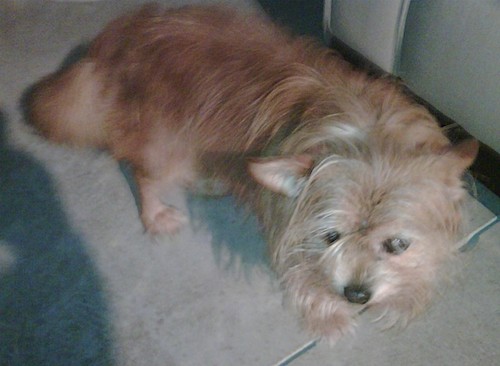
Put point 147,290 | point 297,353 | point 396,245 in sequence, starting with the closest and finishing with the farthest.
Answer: point 396,245, point 297,353, point 147,290

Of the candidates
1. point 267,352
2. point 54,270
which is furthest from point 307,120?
point 54,270

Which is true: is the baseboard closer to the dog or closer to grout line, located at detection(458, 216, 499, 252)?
grout line, located at detection(458, 216, 499, 252)

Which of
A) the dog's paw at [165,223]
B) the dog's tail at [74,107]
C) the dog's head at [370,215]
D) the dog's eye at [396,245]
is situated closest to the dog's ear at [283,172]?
the dog's head at [370,215]

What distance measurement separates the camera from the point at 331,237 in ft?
3.85

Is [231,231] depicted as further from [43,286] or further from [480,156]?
→ [480,156]

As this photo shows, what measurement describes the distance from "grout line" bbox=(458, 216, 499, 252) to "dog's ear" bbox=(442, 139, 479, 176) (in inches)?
23.2

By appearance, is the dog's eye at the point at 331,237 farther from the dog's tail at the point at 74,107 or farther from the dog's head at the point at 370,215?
the dog's tail at the point at 74,107

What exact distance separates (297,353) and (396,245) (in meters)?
0.50

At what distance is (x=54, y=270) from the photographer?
1691 mm

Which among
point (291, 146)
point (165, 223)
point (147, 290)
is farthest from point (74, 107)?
point (291, 146)

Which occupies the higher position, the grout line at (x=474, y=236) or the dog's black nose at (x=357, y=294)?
the dog's black nose at (x=357, y=294)

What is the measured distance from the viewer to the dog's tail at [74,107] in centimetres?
168

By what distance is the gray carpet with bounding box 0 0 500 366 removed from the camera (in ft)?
4.85

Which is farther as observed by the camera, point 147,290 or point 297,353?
point 147,290
